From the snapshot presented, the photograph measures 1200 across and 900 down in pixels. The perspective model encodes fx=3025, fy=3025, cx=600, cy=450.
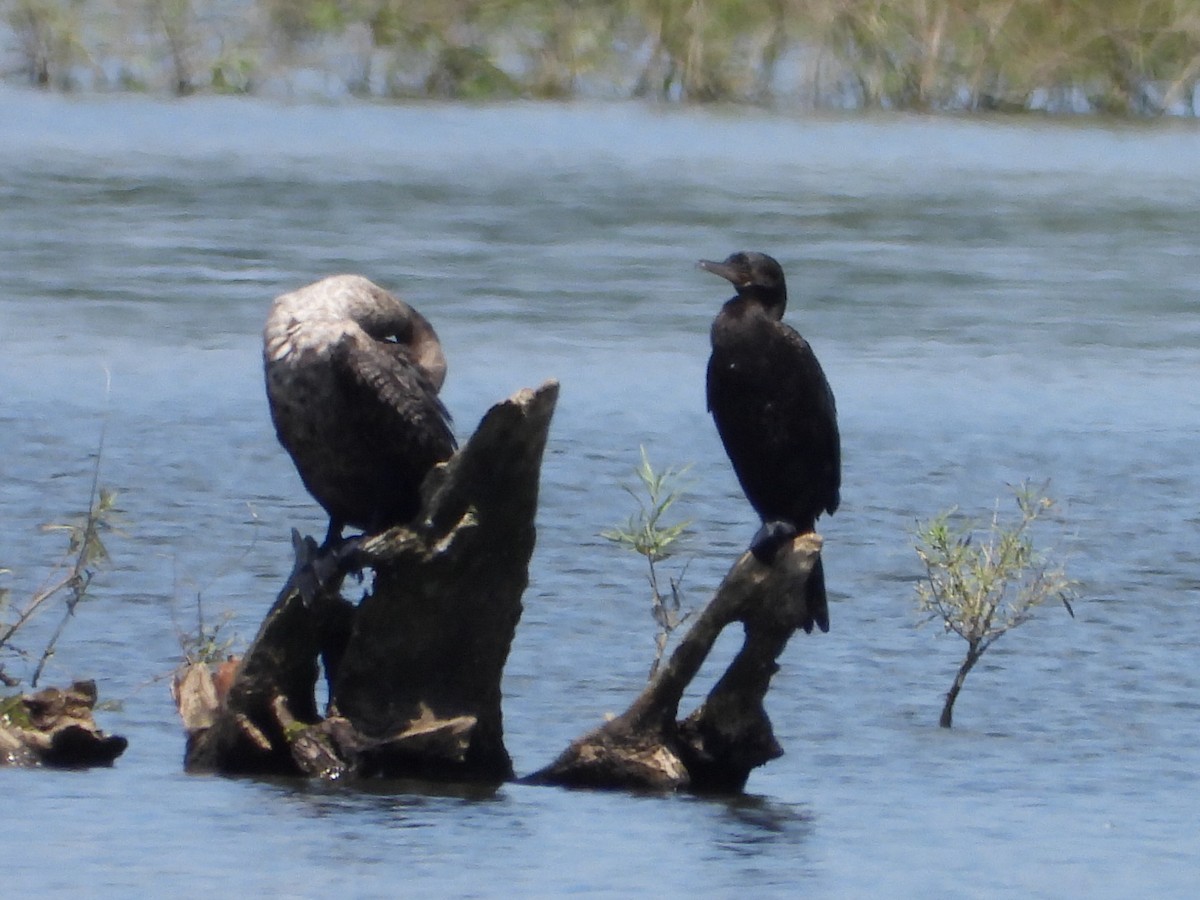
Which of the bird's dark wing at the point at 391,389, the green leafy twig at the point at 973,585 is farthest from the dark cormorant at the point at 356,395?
the green leafy twig at the point at 973,585

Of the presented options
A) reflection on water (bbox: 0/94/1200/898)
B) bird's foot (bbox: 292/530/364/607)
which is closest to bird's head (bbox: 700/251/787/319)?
bird's foot (bbox: 292/530/364/607)

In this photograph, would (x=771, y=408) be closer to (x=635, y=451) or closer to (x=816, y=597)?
(x=816, y=597)

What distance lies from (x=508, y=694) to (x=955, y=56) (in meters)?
27.5

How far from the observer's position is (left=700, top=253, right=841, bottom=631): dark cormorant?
25.6ft

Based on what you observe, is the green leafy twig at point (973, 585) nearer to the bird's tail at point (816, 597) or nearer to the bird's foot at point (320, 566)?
the bird's tail at point (816, 597)

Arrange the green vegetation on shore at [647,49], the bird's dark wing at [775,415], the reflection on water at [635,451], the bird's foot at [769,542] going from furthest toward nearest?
the green vegetation on shore at [647,49]
the bird's dark wing at [775,415]
the bird's foot at [769,542]
the reflection on water at [635,451]

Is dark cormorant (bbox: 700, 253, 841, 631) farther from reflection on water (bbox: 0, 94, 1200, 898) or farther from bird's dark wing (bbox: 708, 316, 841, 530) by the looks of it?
reflection on water (bbox: 0, 94, 1200, 898)

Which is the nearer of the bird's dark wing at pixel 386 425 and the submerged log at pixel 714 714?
Answer: the bird's dark wing at pixel 386 425

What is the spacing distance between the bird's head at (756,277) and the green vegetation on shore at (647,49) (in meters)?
26.9

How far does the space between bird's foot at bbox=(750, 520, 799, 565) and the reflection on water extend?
67 cm

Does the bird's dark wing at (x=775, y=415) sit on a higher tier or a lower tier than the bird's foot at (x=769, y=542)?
higher

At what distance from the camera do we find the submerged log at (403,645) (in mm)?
7566

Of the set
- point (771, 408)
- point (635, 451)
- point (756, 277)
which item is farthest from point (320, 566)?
point (635, 451)

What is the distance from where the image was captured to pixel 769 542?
25.3ft
